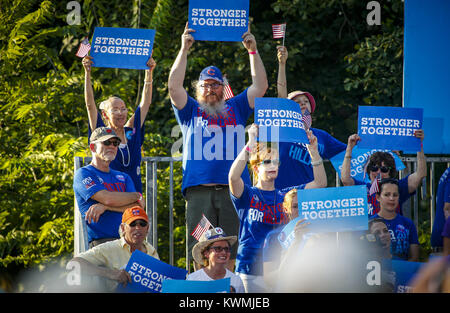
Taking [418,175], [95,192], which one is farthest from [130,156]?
[418,175]

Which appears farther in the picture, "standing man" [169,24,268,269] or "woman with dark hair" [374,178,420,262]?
"standing man" [169,24,268,269]

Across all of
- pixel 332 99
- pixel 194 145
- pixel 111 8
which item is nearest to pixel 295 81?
pixel 332 99

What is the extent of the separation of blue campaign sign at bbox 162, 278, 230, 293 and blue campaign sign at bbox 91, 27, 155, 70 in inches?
112

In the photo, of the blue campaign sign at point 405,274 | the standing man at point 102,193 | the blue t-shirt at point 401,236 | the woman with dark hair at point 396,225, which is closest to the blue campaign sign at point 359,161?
the woman with dark hair at point 396,225

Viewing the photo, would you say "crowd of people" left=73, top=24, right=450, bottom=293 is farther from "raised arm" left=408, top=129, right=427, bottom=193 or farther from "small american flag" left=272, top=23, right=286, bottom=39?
"small american flag" left=272, top=23, right=286, bottom=39

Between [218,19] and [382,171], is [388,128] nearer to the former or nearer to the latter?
[382,171]

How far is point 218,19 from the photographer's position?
692 cm

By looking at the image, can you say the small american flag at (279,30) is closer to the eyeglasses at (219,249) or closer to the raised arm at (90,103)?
the raised arm at (90,103)

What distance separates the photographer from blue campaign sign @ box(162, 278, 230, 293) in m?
4.75

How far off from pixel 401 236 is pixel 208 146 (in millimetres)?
1826

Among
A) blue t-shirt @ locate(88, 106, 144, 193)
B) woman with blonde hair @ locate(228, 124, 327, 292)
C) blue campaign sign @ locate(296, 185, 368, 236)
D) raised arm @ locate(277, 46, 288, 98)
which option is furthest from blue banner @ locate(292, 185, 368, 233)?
blue t-shirt @ locate(88, 106, 144, 193)

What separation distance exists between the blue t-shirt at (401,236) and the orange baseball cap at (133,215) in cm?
195

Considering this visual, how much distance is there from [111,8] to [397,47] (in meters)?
4.57

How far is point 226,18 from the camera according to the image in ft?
22.8
